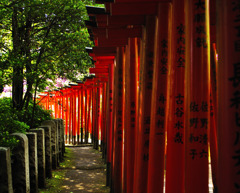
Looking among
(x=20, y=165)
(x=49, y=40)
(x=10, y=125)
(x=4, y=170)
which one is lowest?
(x=20, y=165)

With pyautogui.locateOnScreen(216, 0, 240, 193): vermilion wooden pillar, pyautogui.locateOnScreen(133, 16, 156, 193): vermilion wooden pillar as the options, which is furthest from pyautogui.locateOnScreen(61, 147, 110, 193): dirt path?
pyautogui.locateOnScreen(216, 0, 240, 193): vermilion wooden pillar

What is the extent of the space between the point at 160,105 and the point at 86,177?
7.90 m

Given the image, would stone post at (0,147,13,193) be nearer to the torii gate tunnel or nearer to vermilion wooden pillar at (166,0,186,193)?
the torii gate tunnel

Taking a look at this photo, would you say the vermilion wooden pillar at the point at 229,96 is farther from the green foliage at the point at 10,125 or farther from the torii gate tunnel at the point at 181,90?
the green foliage at the point at 10,125

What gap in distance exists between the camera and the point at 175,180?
3699mm

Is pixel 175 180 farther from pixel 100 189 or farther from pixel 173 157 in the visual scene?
pixel 100 189

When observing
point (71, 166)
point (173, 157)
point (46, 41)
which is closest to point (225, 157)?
point (173, 157)

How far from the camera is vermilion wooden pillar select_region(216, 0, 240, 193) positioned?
7.82ft

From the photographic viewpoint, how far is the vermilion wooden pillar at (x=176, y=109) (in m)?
3.71

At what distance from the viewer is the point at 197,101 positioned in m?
3.11

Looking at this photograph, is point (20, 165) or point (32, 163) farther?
point (32, 163)

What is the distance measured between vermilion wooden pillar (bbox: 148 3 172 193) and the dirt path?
18.6ft

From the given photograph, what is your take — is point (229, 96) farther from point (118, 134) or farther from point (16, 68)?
point (16, 68)

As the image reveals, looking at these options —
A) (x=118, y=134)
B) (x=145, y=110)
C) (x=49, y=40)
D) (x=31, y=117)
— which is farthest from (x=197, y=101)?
(x=31, y=117)
